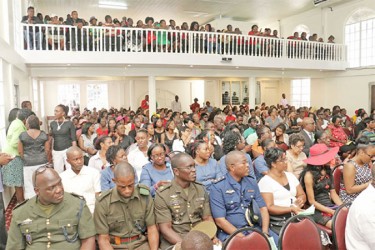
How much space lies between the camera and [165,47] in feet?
37.0

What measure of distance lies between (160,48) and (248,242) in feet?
30.6

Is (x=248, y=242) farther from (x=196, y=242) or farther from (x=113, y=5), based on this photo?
(x=113, y=5)

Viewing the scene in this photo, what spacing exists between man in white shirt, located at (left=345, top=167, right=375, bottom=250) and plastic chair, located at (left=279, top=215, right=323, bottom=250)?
276mm

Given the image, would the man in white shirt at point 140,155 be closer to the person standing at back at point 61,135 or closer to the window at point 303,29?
the person standing at back at point 61,135

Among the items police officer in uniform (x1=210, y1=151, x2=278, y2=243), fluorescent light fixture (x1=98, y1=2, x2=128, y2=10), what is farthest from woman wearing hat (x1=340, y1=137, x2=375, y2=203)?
fluorescent light fixture (x1=98, y1=2, x2=128, y2=10)

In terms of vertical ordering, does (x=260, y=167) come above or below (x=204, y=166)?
below

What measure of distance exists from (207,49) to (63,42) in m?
4.63

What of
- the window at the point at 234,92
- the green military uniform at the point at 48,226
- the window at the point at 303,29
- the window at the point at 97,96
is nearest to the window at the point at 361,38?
the window at the point at 303,29

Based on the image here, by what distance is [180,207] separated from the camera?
3.25 metres

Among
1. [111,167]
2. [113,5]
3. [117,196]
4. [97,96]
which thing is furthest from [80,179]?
[97,96]

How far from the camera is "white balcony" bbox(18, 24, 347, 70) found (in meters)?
9.88

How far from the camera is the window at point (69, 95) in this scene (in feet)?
63.3

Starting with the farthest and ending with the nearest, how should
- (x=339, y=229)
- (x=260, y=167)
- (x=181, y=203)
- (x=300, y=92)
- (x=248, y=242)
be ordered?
(x=300, y=92)
(x=260, y=167)
(x=181, y=203)
(x=339, y=229)
(x=248, y=242)

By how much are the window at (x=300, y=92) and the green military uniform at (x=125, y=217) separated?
53.5ft
